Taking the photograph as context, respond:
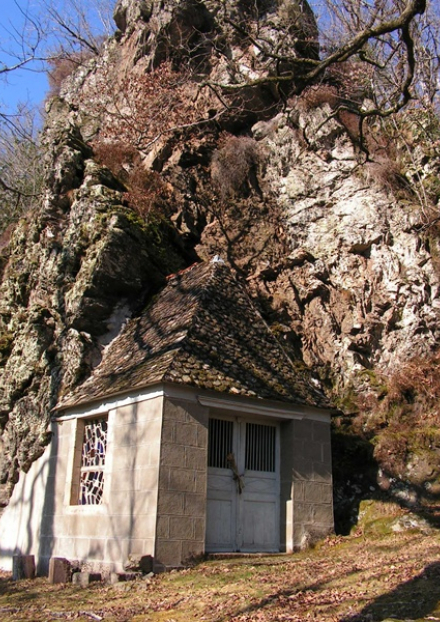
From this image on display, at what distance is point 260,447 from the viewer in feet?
40.1

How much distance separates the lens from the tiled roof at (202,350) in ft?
37.5

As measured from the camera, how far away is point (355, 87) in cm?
1844

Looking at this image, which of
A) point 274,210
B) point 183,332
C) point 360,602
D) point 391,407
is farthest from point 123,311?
point 360,602

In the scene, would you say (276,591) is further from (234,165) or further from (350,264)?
(234,165)

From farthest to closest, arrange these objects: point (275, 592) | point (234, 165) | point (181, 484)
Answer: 1. point (234, 165)
2. point (181, 484)
3. point (275, 592)

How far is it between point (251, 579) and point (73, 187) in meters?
11.9

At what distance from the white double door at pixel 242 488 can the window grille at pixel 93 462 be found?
7.36 ft

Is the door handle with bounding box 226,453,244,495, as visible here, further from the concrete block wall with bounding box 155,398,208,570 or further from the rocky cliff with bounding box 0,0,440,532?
the rocky cliff with bounding box 0,0,440,532

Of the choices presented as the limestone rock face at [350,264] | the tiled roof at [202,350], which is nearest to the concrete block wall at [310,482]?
the tiled roof at [202,350]

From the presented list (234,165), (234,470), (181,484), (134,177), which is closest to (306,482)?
(234,470)

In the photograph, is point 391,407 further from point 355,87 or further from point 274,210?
point 355,87

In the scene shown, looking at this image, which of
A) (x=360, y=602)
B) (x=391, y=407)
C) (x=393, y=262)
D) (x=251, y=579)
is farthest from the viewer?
(x=393, y=262)

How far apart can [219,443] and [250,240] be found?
7.21 m

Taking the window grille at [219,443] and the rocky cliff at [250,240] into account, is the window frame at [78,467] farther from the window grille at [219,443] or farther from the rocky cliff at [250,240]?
the window grille at [219,443]
